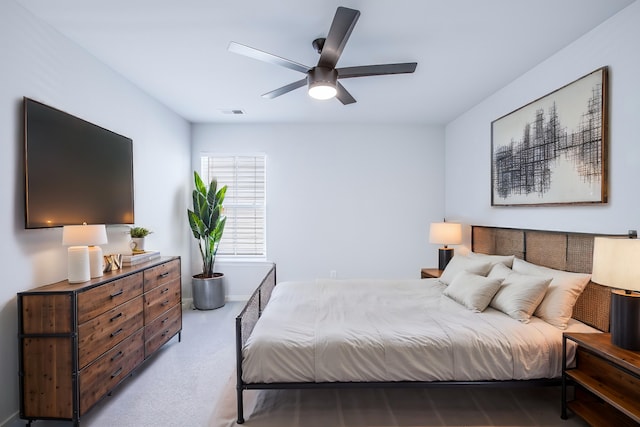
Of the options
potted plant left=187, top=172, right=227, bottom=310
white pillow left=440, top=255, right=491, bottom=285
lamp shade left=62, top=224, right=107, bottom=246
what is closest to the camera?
lamp shade left=62, top=224, right=107, bottom=246

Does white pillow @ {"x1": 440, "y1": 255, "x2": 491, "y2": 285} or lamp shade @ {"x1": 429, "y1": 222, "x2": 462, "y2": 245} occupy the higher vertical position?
lamp shade @ {"x1": 429, "y1": 222, "x2": 462, "y2": 245}

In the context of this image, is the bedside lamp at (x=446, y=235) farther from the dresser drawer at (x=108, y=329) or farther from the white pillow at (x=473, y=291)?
the dresser drawer at (x=108, y=329)

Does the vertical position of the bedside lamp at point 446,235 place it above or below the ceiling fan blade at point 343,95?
below

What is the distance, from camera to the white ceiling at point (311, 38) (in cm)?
207

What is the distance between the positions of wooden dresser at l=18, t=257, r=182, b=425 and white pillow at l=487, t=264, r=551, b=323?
2.93m

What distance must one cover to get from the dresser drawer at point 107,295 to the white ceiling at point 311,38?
73.3 inches

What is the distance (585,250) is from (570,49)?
1590 millimetres

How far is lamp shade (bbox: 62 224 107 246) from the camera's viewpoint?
2189 millimetres

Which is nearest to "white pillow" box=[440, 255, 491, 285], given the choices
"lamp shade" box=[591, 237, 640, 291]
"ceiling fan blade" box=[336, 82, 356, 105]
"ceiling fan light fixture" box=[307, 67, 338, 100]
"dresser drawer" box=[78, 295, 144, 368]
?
"lamp shade" box=[591, 237, 640, 291]

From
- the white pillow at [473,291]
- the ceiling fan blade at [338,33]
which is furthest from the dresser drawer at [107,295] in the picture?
the white pillow at [473,291]

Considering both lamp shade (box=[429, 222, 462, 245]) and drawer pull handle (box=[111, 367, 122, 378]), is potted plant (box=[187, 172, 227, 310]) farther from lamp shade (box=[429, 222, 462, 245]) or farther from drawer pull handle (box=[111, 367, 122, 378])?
lamp shade (box=[429, 222, 462, 245])

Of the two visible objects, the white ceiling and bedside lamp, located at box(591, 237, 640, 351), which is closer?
bedside lamp, located at box(591, 237, 640, 351)

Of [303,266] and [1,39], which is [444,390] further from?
[1,39]

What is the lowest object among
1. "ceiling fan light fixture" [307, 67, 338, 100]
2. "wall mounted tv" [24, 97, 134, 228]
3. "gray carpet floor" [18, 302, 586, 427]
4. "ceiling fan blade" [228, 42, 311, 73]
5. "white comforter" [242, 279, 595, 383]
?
"gray carpet floor" [18, 302, 586, 427]
